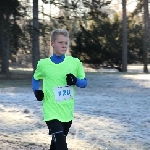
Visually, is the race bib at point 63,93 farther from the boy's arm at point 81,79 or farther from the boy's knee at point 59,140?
the boy's knee at point 59,140

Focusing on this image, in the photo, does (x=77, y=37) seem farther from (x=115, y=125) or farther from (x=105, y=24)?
(x=115, y=125)

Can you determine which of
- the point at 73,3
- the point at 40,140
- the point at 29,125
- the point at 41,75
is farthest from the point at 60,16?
the point at 41,75

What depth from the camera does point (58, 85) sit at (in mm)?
4762

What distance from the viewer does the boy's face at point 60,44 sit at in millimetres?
4633

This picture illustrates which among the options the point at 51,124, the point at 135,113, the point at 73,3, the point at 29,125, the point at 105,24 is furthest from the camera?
the point at 105,24

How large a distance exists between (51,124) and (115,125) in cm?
442

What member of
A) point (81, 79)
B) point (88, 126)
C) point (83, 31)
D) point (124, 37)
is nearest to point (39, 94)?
point (81, 79)

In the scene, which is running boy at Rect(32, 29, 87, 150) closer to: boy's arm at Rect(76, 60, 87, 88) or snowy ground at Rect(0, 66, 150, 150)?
boy's arm at Rect(76, 60, 87, 88)

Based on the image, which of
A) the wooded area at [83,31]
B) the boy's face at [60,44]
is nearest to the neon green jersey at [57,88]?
the boy's face at [60,44]

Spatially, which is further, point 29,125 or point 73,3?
point 73,3

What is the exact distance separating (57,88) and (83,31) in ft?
126

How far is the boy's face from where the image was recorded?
463 cm

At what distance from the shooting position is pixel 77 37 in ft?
141

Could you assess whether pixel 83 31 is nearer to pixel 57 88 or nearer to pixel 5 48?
pixel 5 48
